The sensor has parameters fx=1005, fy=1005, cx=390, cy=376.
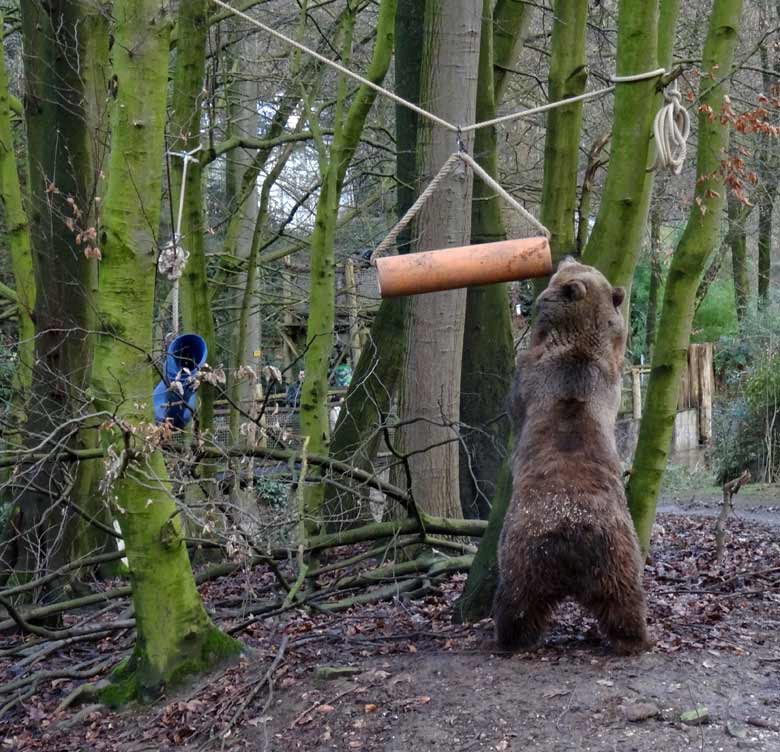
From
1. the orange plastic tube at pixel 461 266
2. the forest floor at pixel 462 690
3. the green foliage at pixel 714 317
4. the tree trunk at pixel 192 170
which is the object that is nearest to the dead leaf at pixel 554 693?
the forest floor at pixel 462 690

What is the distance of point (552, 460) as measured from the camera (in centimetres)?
507

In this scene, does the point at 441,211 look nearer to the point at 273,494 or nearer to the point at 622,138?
the point at 622,138

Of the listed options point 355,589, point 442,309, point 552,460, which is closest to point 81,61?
point 442,309

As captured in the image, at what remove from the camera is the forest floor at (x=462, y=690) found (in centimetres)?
429

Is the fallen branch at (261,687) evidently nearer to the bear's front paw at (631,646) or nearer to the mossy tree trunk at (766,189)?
the bear's front paw at (631,646)

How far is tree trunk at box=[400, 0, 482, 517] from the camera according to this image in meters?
7.11

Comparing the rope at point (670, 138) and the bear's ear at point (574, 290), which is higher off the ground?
the rope at point (670, 138)

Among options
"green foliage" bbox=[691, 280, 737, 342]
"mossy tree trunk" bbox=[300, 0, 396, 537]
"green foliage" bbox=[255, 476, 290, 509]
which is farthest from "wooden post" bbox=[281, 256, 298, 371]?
"green foliage" bbox=[691, 280, 737, 342]

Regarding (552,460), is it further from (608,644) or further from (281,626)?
(281,626)

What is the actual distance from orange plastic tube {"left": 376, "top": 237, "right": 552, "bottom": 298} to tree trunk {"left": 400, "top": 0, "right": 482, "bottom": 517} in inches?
84.1

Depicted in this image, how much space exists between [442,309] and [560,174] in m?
1.25

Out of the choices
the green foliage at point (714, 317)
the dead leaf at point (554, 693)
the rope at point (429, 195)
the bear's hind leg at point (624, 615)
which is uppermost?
the green foliage at point (714, 317)

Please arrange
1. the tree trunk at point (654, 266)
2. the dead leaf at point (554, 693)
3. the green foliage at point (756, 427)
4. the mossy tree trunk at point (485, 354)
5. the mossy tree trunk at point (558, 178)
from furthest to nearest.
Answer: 1. the tree trunk at point (654, 266)
2. the green foliage at point (756, 427)
3. the mossy tree trunk at point (485, 354)
4. the mossy tree trunk at point (558, 178)
5. the dead leaf at point (554, 693)

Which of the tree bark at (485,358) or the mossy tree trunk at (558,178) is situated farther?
the tree bark at (485,358)
